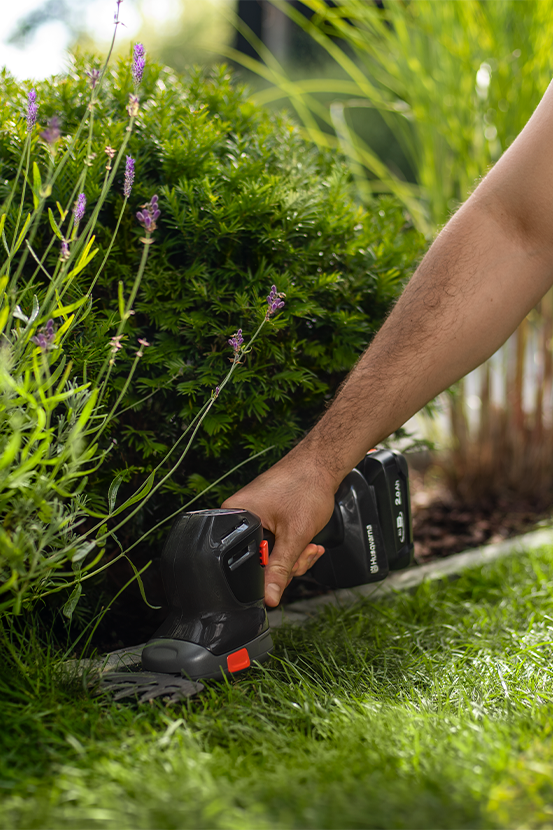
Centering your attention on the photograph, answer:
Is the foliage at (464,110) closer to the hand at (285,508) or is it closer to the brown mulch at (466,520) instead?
the brown mulch at (466,520)

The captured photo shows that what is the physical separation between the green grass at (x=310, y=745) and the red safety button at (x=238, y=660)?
3cm

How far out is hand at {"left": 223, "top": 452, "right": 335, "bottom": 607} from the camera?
4.39 ft

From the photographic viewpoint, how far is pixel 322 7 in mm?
2590

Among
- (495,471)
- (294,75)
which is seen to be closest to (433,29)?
(495,471)

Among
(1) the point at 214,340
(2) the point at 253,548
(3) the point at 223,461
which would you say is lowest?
(2) the point at 253,548

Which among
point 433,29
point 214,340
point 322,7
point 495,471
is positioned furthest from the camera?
point 495,471

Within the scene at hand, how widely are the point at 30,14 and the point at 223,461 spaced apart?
26.9 metres

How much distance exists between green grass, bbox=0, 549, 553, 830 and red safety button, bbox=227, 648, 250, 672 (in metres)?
0.03

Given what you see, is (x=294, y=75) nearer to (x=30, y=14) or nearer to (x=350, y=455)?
(x=350, y=455)

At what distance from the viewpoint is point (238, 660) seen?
1.24 metres

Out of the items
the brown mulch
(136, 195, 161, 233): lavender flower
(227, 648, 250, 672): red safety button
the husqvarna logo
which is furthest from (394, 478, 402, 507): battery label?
the brown mulch

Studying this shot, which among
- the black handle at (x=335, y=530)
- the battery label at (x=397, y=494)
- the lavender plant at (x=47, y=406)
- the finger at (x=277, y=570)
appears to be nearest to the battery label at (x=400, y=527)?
the battery label at (x=397, y=494)

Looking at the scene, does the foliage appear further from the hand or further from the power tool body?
the power tool body

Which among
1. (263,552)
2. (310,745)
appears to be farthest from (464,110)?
(310,745)
